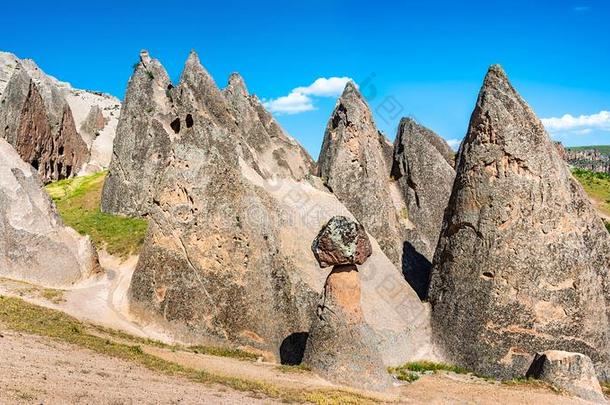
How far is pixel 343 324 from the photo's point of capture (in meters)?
13.1

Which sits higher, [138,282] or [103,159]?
[103,159]

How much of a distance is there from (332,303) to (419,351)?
4.70 metres

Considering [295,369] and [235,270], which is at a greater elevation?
[235,270]

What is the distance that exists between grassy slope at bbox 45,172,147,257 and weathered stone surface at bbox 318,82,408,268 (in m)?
9.07

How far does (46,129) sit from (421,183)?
27.1m

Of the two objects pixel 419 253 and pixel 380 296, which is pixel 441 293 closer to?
pixel 380 296

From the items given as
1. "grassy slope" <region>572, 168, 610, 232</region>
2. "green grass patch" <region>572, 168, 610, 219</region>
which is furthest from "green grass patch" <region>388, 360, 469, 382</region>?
"green grass patch" <region>572, 168, 610, 219</region>

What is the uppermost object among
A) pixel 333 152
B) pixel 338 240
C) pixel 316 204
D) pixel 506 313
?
pixel 333 152

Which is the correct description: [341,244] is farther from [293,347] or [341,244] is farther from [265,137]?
[265,137]

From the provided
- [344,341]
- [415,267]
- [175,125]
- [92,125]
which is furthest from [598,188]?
[344,341]

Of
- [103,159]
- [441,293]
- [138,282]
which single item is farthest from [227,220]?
[103,159]

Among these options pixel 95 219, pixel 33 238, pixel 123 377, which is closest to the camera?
pixel 123 377

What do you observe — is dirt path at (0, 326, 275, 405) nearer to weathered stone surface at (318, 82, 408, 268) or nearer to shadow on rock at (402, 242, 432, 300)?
shadow on rock at (402, 242, 432, 300)

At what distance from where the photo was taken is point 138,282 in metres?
17.3
